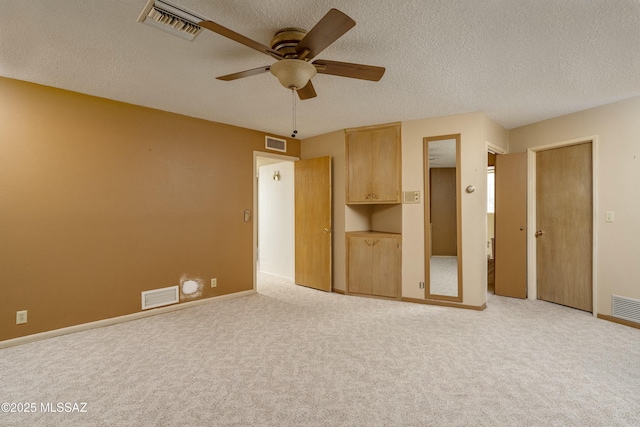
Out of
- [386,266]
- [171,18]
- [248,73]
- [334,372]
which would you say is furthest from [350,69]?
[386,266]

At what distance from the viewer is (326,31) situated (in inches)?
64.1

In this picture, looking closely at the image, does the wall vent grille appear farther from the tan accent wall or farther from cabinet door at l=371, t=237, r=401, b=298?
cabinet door at l=371, t=237, r=401, b=298

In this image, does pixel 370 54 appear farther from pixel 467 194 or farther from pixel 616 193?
pixel 616 193

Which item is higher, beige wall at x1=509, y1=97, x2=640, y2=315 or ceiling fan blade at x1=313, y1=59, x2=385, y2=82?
ceiling fan blade at x1=313, y1=59, x2=385, y2=82

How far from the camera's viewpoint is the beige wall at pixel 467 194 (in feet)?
12.5

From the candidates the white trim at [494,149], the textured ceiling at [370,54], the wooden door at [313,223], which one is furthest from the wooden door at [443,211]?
the wooden door at [313,223]

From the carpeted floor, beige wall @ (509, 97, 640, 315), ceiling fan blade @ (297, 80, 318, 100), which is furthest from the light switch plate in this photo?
ceiling fan blade @ (297, 80, 318, 100)

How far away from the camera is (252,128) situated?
453 centimetres

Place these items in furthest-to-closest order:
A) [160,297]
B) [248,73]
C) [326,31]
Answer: [160,297], [248,73], [326,31]

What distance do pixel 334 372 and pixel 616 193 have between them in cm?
369

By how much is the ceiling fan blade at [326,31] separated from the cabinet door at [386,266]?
9.69ft

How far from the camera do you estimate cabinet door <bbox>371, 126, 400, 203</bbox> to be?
167 inches

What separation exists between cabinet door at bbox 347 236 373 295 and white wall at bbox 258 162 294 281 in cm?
134

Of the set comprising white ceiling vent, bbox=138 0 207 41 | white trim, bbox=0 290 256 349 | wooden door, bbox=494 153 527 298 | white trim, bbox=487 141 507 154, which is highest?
white ceiling vent, bbox=138 0 207 41
